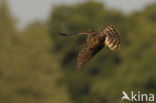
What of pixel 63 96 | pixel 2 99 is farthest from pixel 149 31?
pixel 2 99

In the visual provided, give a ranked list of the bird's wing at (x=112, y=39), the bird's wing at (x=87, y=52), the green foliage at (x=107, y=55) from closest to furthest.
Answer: the bird's wing at (x=87, y=52)
the bird's wing at (x=112, y=39)
the green foliage at (x=107, y=55)

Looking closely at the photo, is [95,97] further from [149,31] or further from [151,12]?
[151,12]

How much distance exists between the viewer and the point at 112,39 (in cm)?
530

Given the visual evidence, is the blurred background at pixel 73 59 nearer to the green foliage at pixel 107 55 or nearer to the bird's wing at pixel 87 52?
the green foliage at pixel 107 55

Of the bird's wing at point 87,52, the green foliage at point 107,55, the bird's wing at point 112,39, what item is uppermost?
the green foliage at point 107,55

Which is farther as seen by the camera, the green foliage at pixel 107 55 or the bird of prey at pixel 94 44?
the green foliage at pixel 107 55

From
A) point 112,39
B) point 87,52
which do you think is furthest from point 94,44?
point 112,39

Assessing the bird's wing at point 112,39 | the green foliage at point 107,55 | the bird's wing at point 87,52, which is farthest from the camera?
the green foliage at point 107,55

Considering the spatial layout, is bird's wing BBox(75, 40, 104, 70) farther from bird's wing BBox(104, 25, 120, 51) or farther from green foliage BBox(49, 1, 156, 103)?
green foliage BBox(49, 1, 156, 103)

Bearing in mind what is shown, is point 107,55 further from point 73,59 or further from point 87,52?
point 87,52

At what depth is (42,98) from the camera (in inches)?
2356

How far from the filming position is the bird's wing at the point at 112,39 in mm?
5211

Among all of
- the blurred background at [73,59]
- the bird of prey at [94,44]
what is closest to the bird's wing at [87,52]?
the bird of prey at [94,44]

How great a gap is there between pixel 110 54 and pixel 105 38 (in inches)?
2184
